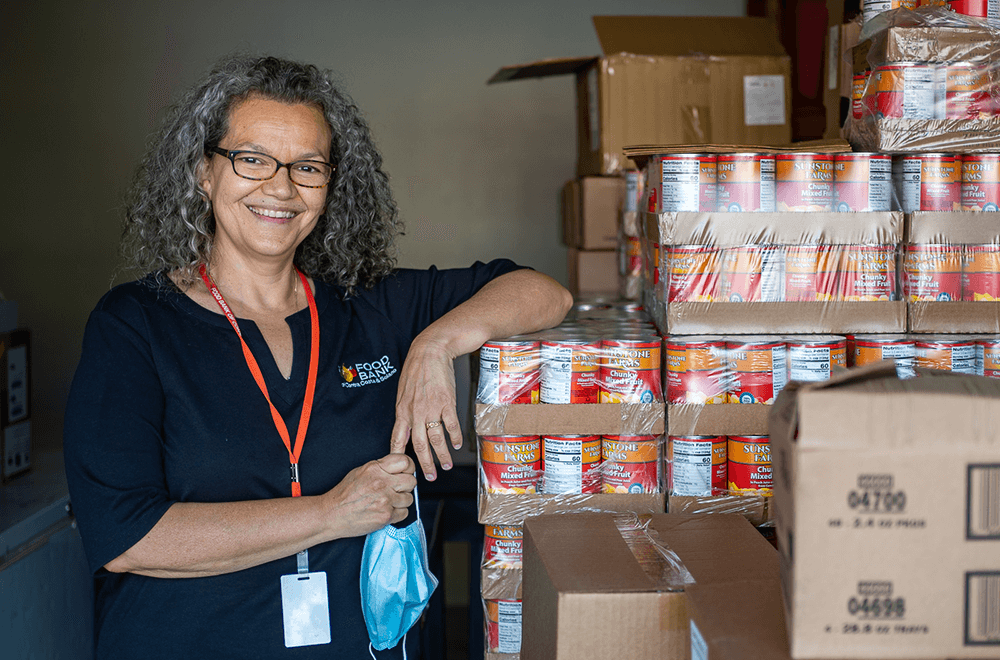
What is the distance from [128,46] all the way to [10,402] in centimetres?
267

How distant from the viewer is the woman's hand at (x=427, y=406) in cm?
164

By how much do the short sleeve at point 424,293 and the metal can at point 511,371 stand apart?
210mm

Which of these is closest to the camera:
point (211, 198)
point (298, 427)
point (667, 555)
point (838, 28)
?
point (667, 555)

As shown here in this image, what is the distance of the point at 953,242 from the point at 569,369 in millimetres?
843

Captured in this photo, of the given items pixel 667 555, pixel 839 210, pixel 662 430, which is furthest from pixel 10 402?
pixel 839 210

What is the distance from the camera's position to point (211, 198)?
1.75 meters

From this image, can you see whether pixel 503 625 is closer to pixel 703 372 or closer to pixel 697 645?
pixel 703 372

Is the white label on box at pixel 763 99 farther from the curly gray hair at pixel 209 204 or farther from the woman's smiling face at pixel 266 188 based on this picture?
the woman's smiling face at pixel 266 188

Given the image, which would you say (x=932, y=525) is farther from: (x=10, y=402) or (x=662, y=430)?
(x=10, y=402)

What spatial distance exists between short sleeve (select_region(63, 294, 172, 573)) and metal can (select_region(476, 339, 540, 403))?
0.63 m

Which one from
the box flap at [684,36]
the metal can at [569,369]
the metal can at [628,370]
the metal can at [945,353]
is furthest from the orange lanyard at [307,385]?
the box flap at [684,36]

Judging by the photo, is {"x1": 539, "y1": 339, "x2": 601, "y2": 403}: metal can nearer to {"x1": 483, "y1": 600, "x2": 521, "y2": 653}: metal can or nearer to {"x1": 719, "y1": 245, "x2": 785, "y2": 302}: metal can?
{"x1": 719, "y1": 245, "x2": 785, "y2": 302}: metal can

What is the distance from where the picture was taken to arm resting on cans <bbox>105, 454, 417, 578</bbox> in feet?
4.82

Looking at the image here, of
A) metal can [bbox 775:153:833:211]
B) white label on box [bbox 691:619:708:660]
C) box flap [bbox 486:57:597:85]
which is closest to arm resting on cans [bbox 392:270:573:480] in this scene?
metal can [bbox 775:153:833:211]
